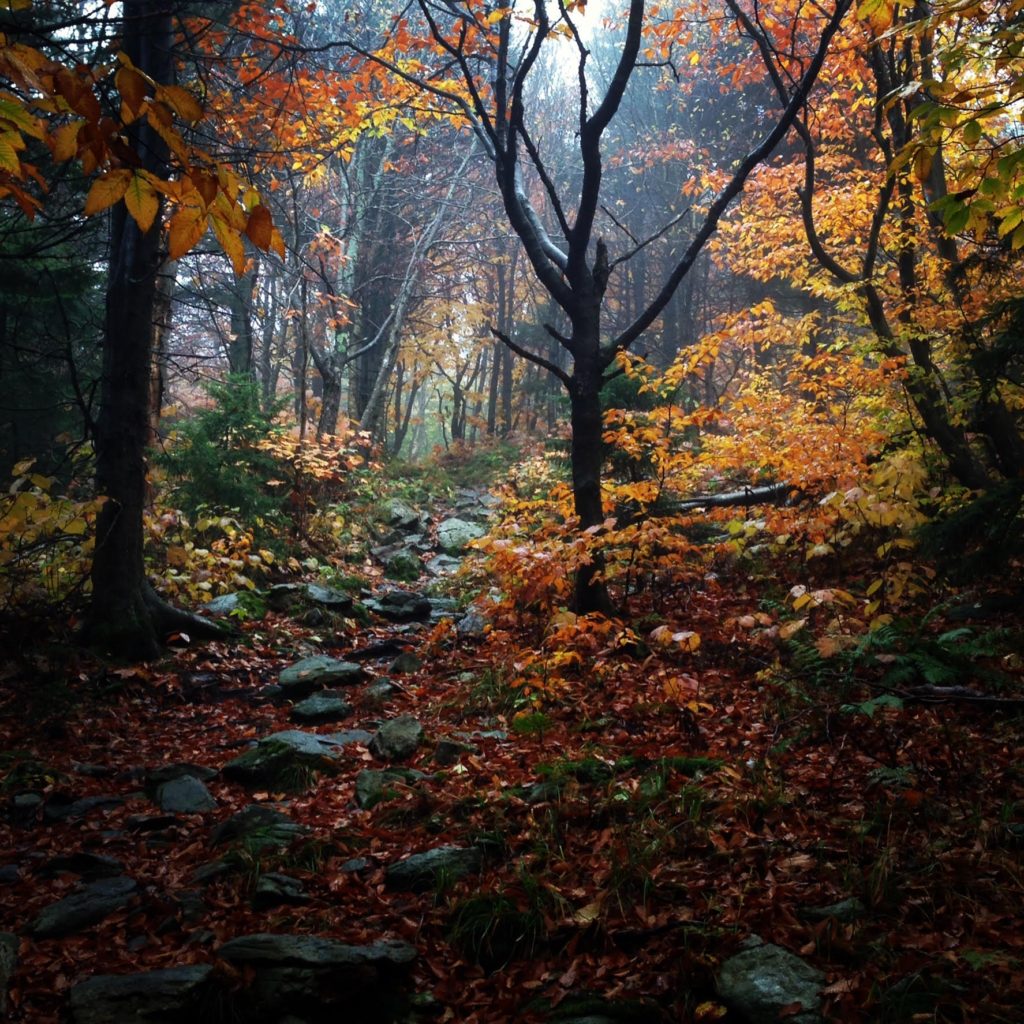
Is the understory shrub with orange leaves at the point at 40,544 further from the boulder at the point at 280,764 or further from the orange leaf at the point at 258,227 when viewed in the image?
the orange leaf at the point at 258,227

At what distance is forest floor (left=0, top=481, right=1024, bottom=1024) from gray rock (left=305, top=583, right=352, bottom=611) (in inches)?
116

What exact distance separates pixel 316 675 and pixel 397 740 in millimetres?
1762

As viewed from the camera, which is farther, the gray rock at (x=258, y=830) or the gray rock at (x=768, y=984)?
the gray rock at (x=258, y=830)

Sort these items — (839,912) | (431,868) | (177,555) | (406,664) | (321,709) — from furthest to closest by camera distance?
1. (177,555)
2. (406,664)
3. (321,709)
4. (431,868)
5. (839,912)

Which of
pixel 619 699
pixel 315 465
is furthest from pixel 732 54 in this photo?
pixel 619 699

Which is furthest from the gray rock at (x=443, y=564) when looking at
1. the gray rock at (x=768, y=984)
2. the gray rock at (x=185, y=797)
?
the gray rock at (x=768, y=984)

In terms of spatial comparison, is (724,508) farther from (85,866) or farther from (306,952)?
(85,866)

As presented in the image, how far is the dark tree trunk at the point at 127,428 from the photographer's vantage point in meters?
6.22

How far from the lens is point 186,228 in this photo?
2.03m

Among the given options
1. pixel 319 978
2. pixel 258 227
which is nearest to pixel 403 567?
pixel 319 978

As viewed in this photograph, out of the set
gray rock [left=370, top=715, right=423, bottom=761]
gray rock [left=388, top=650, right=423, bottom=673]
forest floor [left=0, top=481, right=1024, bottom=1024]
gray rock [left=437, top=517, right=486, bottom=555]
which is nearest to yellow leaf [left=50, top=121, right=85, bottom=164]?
forest floor [left=0, top=481, right=1024, bottom=1024]

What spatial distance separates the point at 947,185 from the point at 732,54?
14366 millimetres

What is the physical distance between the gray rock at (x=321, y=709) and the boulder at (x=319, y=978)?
126 inches

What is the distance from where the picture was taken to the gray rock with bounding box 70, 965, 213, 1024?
239 centimetres
